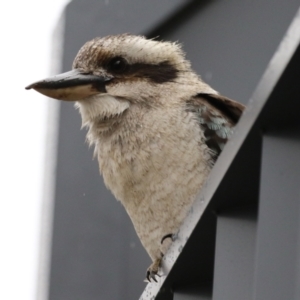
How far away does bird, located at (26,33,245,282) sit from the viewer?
3.04 meters

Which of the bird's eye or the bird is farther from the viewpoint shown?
the bird's eye

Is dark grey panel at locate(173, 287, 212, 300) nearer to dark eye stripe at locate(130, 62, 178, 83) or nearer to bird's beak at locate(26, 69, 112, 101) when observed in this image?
bird's beak at locate(26, 69, 112, 101)

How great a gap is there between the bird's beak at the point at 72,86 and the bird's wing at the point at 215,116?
0.43 metres

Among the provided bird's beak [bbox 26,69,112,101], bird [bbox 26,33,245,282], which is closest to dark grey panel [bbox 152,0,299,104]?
bird [bbox 26,33,245,282]

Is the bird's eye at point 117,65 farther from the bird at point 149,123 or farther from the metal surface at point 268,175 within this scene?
the metal surface at point 268,175

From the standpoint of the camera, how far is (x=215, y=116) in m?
3.19

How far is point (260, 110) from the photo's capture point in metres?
1.54

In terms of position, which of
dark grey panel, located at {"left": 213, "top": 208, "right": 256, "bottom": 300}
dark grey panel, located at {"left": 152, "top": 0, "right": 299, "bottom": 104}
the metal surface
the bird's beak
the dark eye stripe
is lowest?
dark grey panel, located at {"left": 213, "top": 208, "right": 256, "bottom": 300}

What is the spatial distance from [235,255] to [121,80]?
1916mm

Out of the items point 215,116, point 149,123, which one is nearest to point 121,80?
point 149,123

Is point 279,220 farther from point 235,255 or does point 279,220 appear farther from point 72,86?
point 72,86

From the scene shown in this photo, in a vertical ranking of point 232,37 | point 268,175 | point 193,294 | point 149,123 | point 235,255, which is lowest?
point 193,294

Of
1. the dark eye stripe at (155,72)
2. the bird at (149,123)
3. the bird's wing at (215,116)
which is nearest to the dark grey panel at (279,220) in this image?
the bird at (149,123)

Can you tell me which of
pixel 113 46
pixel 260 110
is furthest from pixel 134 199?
pixel 260 110
